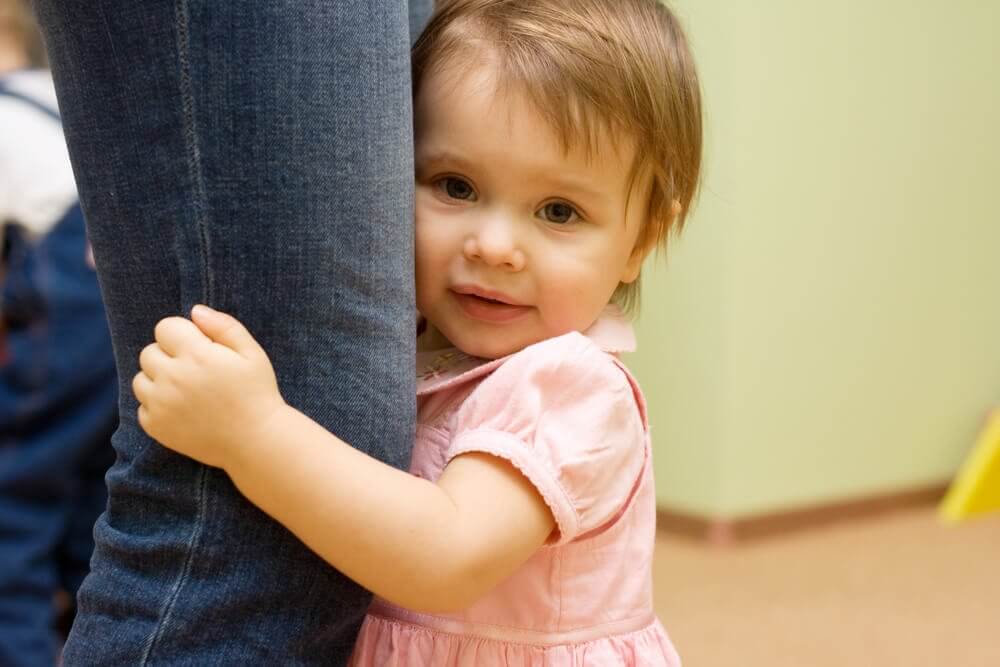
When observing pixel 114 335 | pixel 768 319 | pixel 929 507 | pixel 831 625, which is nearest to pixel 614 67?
pixel 114 335

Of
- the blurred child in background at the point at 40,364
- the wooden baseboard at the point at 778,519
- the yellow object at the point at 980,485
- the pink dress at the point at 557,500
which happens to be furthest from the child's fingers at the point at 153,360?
the yellow object at the point at 980,485

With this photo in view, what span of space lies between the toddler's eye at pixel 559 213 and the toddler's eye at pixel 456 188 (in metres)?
0.06

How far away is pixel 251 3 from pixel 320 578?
0.36 metres

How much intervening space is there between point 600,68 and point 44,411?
1.24 meters

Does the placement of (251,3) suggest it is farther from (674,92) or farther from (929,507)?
(929,507)

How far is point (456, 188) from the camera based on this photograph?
2.99 ft

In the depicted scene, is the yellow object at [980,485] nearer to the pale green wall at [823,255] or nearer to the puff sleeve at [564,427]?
the pale green wall at [823,255]

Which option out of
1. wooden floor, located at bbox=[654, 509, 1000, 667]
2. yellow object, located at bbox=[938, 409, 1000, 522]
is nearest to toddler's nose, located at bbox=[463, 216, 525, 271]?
wooden floor, located at bbox=[654, 509, 1000, 667]

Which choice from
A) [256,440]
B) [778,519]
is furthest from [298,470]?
[778,519]

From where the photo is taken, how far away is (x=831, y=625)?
Result: 2355mm

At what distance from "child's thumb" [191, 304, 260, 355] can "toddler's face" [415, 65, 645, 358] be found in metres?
0.21

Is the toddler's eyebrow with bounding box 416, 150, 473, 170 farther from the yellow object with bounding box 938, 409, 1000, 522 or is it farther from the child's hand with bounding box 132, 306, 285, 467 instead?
the yellow object with bounding box 938, 409, 1000, 522

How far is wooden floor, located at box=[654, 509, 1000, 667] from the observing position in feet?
7.24

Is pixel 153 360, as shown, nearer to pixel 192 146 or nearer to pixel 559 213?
pixel 192 146
